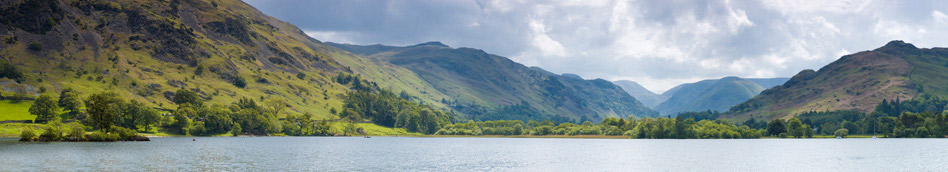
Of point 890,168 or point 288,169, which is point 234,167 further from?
point 890,168

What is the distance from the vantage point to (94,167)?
244ft

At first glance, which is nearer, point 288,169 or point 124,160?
→ point 288,169

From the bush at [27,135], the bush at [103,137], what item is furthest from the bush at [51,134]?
the bush at [103,137]

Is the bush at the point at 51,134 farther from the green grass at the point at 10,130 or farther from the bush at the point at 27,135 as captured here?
the green grass at the point at 10,130

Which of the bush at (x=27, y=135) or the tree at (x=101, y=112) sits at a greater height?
the tree at (x=101, y=112)

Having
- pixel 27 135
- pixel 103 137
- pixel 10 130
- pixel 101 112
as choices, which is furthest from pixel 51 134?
pixel 10 130

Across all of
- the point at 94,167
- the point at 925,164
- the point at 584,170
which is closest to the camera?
the point at 94,167

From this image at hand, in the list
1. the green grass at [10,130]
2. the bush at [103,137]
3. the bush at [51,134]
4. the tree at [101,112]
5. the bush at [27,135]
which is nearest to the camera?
the bush at [27,135]

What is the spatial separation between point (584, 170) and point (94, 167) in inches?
2407

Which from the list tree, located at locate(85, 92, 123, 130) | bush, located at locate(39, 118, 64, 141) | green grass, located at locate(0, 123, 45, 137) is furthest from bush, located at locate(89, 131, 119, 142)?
green grass, located at locate(0, 123, 45, 137)

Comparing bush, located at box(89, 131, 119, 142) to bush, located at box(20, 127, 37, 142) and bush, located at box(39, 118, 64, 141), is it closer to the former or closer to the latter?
bush, located at box(39, 118, 64, 141)

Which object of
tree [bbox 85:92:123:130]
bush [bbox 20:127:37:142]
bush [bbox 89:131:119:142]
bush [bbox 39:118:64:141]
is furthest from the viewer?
tree [bbox 85:92:123:130]

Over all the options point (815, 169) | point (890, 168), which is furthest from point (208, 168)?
point (890, 168)

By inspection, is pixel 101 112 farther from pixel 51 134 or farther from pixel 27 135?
pixel 27 135
